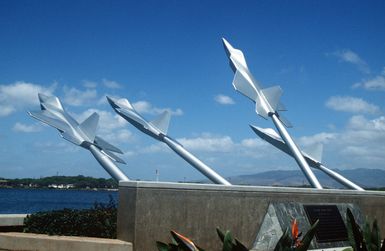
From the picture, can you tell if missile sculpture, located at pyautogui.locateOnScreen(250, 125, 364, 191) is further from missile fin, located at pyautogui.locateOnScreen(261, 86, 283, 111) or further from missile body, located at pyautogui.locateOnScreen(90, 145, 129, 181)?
missile body, located at pyautogui.locateOnScreen(90, 145, 129, 181)

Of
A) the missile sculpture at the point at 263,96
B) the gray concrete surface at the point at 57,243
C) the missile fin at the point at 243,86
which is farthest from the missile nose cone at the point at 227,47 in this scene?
the gray concrete surface at the point at 57,243

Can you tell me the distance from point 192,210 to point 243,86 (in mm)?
10761

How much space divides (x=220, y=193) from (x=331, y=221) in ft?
10.4

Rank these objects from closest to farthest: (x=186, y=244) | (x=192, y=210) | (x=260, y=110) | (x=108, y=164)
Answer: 1. (x=186, y=244)
2. (x=192, y=210)
3. (x=108, y=164)
4. (x=260, y=110)

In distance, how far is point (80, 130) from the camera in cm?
1677

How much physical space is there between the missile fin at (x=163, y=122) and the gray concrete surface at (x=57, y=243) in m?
9.65

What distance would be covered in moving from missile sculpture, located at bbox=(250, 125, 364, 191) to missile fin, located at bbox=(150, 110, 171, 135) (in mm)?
3900

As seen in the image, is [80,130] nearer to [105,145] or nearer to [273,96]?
[105,145]

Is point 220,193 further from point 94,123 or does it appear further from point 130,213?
point 94,123

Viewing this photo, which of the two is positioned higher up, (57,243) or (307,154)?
(307,154)

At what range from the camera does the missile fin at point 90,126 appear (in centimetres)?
1655

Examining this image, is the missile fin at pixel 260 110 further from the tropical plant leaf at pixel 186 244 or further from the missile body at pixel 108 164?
the tropical plant leaf at pixel 186 244

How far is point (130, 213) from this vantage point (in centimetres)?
962

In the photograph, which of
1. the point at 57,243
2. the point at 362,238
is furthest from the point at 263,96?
the point at 362,238
